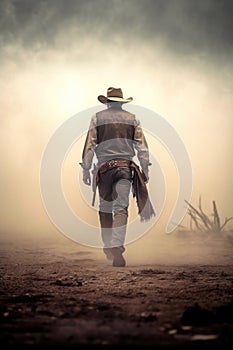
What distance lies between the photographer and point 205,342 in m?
1.52

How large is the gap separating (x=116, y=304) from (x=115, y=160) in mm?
2541

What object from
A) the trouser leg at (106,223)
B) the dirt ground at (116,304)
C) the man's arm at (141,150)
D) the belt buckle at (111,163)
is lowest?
the dirt ground at (116,304)

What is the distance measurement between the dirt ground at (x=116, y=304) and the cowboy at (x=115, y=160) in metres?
0.81

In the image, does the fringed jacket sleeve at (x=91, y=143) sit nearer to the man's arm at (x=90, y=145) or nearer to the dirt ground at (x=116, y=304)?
the man's arm at (x=90, y=145)

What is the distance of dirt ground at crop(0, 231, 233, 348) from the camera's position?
5.24 feet

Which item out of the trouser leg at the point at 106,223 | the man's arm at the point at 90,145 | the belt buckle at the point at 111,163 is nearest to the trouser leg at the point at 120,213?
the belt buckle at the point at 111,163

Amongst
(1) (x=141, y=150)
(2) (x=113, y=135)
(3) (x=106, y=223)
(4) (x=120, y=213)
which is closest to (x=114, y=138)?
(2) (x=113, y=135)

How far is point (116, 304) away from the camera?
227cm

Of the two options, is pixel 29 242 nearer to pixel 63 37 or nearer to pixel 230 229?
pixel 230 229

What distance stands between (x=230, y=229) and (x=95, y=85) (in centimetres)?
814

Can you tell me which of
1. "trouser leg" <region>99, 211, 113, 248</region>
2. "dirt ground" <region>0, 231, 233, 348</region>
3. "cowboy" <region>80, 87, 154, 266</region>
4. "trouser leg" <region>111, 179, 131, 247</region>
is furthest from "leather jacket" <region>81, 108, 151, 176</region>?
"dirt ground" <region>0, 231, 233, 348</region>

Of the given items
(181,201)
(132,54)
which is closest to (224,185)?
(181,201)

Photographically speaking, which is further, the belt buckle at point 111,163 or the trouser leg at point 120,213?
the belt buckle at point 111,163

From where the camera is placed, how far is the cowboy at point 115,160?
179 inches
